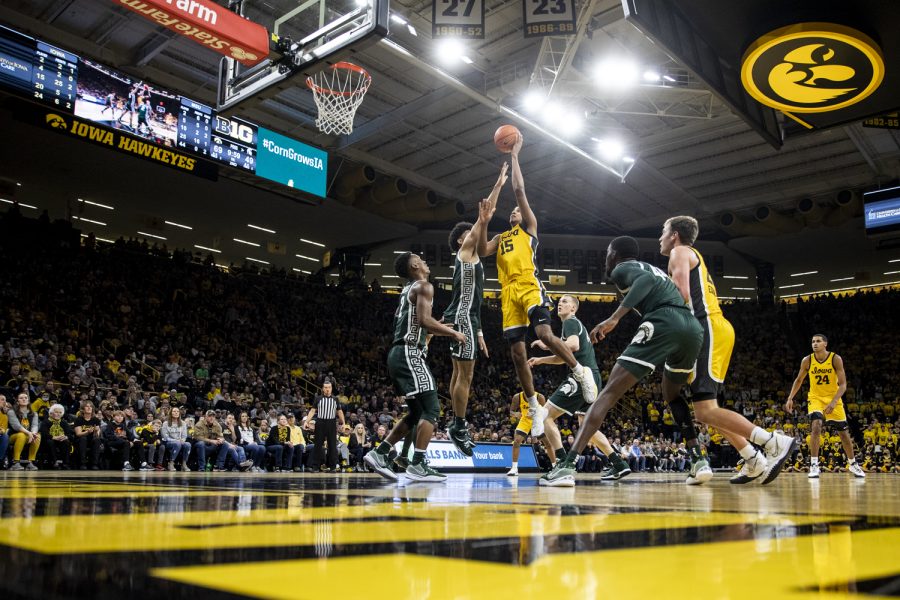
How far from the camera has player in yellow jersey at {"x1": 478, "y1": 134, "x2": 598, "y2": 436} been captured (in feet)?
17.8

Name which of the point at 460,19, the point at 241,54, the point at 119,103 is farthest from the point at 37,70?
the point at 460,19

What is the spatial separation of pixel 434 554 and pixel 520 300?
440 centimetres

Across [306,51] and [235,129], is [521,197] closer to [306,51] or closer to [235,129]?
[306,51]

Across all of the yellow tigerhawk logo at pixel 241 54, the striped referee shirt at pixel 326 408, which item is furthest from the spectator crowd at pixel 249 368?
the yellow tigerhawk logo at pixel 241 54

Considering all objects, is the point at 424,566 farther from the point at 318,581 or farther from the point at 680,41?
the point at 680,41

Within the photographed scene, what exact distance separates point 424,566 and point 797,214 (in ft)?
75.4

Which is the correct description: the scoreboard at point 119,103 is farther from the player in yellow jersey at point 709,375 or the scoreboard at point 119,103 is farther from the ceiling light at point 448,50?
the player in yellow jersey at point 709,375

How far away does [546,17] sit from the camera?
949cm

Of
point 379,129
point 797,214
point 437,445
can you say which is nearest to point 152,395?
point 437,445

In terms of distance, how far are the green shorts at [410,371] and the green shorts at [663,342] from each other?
143 cm

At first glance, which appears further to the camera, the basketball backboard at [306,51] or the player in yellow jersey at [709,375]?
the basketball backboard at [306,51]

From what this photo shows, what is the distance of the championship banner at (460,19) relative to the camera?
921 centimetres

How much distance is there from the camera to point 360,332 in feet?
68.0

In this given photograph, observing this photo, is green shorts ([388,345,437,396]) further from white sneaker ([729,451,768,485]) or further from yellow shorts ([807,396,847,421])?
yellow shorts ([807,396,847,421])
